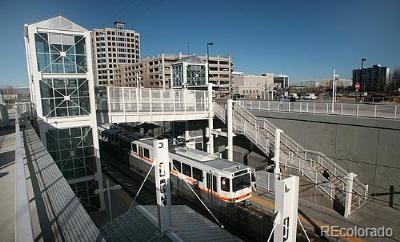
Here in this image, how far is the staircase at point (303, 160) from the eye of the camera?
47.9 feet

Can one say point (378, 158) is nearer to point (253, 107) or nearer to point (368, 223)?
point (368, 223)

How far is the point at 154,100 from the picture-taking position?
18.9 meters

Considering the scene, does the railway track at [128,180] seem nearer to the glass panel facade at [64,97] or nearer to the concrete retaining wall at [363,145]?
the glass panel facade at [64,97]

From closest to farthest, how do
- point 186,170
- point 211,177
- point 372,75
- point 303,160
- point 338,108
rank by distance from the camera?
point 211,177 < point 186,170 < point 303,160 < point 338,108 < point 372,75

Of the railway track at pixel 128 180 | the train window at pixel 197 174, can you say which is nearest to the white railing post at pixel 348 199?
the train window at pixel 197 174

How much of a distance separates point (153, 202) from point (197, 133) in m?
9.64

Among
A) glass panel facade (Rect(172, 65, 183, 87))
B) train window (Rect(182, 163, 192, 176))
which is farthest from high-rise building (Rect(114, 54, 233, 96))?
train window (Rect(182, 163, 192, 176))

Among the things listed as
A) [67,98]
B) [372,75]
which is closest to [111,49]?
[372,75]

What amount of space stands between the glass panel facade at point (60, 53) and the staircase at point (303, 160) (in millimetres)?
11027


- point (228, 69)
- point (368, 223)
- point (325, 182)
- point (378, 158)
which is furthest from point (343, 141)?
point (228, 69)

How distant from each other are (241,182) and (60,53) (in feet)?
40.4

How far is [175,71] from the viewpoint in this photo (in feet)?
93.9

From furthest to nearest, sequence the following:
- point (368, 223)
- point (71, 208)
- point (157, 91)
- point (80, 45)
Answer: point (157, 91) → point (80, 45) → point (368, 223) → point (71, 208)

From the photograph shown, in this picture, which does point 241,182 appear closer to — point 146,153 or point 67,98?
point 146,153
